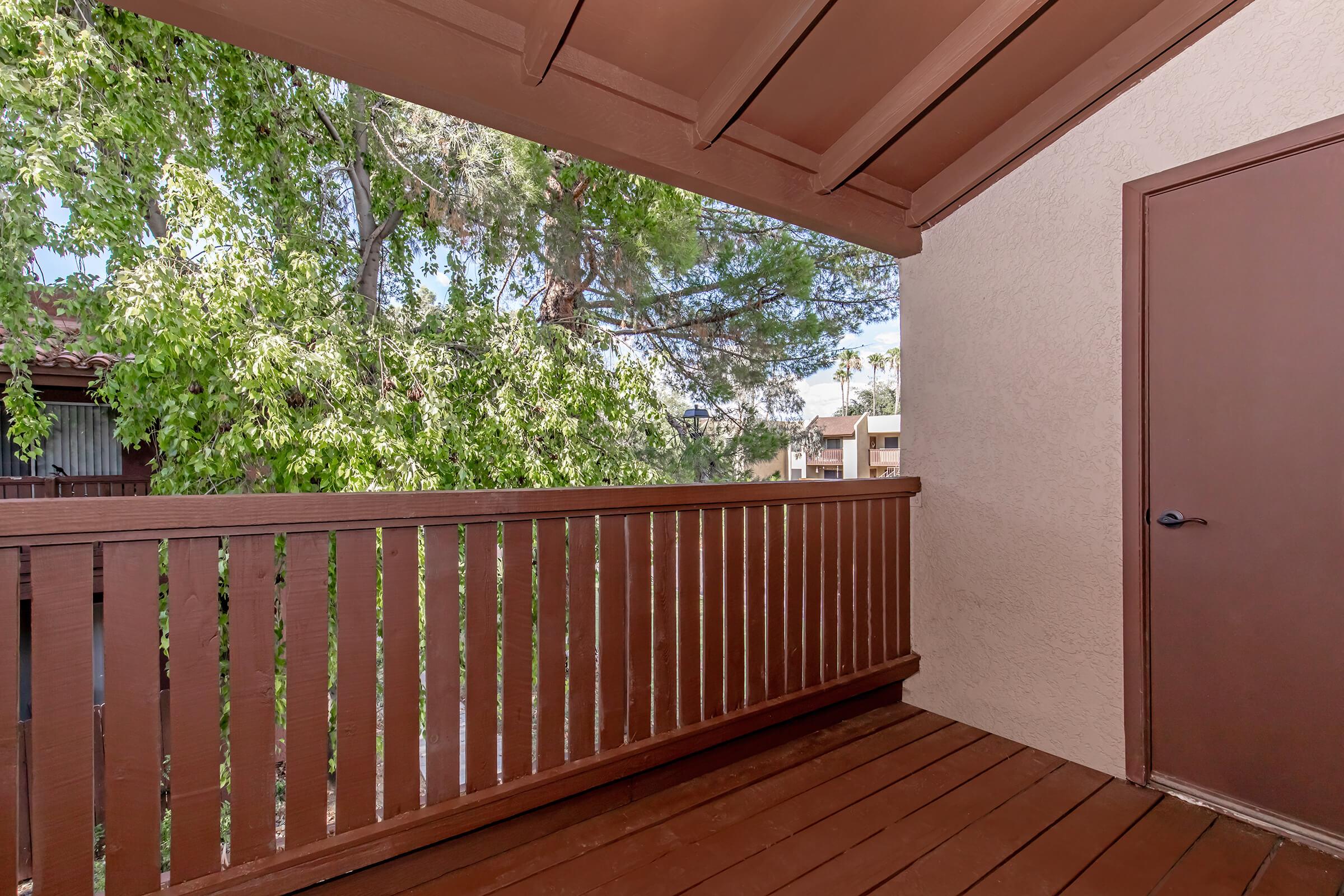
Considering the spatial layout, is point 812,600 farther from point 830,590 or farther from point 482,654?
point 482,654

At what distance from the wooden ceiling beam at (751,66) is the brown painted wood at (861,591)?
157cm

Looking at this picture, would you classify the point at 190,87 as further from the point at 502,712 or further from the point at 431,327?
the point at 502,712

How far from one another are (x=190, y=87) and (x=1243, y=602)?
748 cm

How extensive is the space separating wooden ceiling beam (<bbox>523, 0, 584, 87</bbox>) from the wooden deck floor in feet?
6.75

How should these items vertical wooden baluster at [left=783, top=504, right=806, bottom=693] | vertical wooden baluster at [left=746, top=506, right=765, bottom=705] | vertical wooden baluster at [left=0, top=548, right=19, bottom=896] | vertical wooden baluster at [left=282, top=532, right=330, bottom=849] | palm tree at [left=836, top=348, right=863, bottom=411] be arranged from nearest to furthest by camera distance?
vertical wooden baluster at [left=0, top=548, right=19, bottom=896] < vertical wooden baluster at [left=282, top=532, right=330, bottom=849] < vertical wooden baluster at [left=746, top=506, right=765, bottom=705] < vertical wooden baluster at [left=783, top=504, right=806, bottom=693] < palm tree at [left=836, top=348, right=863, bottom=411]

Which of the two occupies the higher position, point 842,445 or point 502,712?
point 842,445

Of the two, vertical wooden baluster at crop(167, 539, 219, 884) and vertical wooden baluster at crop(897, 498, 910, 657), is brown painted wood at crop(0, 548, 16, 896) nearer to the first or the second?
vertical wooden baluster at crop(167, 539, 219, 884)

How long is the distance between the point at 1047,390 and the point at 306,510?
2.48 meters

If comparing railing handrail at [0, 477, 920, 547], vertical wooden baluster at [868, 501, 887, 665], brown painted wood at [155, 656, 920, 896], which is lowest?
brown painted wood at [155, 656, 920, 896]

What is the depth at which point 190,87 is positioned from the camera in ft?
17.3

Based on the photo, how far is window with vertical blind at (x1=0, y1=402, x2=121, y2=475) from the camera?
16.9 feet

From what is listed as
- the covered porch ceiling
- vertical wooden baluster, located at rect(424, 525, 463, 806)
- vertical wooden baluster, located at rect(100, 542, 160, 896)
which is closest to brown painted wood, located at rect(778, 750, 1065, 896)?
vertical wooden baluster, located at rect(424, 525, 463, 806)

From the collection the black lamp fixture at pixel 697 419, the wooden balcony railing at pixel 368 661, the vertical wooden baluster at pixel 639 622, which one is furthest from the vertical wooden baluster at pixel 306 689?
the black lamp fixture at pixel 697 419

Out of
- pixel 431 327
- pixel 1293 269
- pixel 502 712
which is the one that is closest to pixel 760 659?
pixel 502 712
